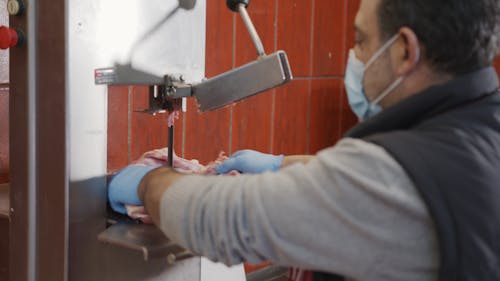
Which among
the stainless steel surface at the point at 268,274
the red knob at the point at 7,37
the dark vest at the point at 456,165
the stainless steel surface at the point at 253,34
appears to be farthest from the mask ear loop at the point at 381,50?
the stainless steel surface at the point at 268,274

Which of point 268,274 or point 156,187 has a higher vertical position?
point 156,187

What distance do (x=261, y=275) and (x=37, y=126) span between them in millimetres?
2026

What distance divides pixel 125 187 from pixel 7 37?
335mm

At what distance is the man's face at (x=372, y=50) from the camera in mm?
1039

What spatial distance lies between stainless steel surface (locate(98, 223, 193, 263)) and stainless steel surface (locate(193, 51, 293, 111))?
26cm

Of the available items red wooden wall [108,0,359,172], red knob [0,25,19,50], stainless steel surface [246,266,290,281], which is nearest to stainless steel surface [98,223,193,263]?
red knob [0,25,19,50]

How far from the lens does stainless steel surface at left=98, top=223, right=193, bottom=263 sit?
109cm

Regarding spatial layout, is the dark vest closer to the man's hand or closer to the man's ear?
the man's ear

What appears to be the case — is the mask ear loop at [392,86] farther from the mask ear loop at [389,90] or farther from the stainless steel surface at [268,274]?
the stainless steel surface at [268,274]

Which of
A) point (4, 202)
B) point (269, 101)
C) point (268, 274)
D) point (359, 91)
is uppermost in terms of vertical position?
point (359, 91)

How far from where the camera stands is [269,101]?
3.03 metres

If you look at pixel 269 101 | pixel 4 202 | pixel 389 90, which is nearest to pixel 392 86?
pixel 389 90

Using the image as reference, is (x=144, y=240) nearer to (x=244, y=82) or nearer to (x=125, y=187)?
(x=125, y=187)

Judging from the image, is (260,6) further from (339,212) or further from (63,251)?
(339,212)
